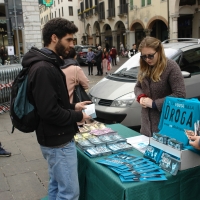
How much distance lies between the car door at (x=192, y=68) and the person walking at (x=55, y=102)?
3.53 metres

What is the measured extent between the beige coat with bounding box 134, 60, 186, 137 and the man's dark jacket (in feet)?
3.35

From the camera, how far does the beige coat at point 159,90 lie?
269 centimetres

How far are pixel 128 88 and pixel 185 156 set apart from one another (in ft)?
9.54

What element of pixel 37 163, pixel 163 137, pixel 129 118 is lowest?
A: pixel 37 163

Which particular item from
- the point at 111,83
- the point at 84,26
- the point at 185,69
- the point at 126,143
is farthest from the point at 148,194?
the point at 84,26

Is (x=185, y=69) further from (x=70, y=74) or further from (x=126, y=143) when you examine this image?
(x=126, y=143)

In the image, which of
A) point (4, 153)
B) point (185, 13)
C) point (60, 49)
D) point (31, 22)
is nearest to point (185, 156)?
point (60, 49)

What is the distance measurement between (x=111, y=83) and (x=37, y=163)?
7.08 feet

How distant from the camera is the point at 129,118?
4.68 metres

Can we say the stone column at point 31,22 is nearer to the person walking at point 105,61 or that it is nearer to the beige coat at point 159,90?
the person walking at point 105,61

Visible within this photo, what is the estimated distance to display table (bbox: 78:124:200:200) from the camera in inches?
77.5

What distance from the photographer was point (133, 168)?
6.97 ft

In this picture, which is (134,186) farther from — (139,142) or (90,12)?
(90,12)

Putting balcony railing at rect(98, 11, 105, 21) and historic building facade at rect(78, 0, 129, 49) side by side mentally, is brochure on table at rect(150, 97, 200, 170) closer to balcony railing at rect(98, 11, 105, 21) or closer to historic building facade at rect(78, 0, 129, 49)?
historic building facade at rect(78, 0, 129, 49)
